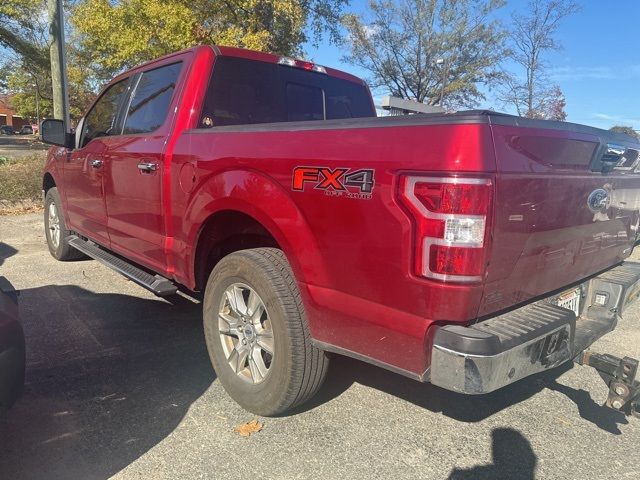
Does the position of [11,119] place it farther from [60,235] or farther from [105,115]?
[105,115]

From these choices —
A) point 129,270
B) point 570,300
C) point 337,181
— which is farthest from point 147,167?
point 570,300

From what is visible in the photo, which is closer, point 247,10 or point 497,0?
point 247,10

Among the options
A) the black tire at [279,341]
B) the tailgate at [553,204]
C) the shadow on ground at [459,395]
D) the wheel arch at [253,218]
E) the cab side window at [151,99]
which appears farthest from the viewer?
the cab side window at [151,99]

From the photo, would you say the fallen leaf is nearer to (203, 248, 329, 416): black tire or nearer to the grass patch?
(203, 248, 329, 416): black tire

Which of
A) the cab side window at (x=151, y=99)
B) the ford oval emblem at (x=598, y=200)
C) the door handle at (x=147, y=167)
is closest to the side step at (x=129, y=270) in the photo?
the door handle at (x=147, y=167)

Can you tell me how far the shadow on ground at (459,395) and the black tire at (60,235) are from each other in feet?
12.4

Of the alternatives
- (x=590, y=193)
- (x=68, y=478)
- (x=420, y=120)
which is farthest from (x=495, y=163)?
(x=68, y=478)

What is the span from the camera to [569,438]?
2.87 m

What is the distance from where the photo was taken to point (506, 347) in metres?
2.09

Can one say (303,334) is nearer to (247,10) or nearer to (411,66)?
(247,10)

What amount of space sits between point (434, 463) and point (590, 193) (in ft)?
5.08

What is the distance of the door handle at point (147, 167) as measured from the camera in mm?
3539

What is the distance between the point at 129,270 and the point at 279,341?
1965mm

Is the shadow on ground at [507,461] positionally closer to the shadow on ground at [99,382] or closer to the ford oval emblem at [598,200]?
the ford oval emblem at [598,200]
